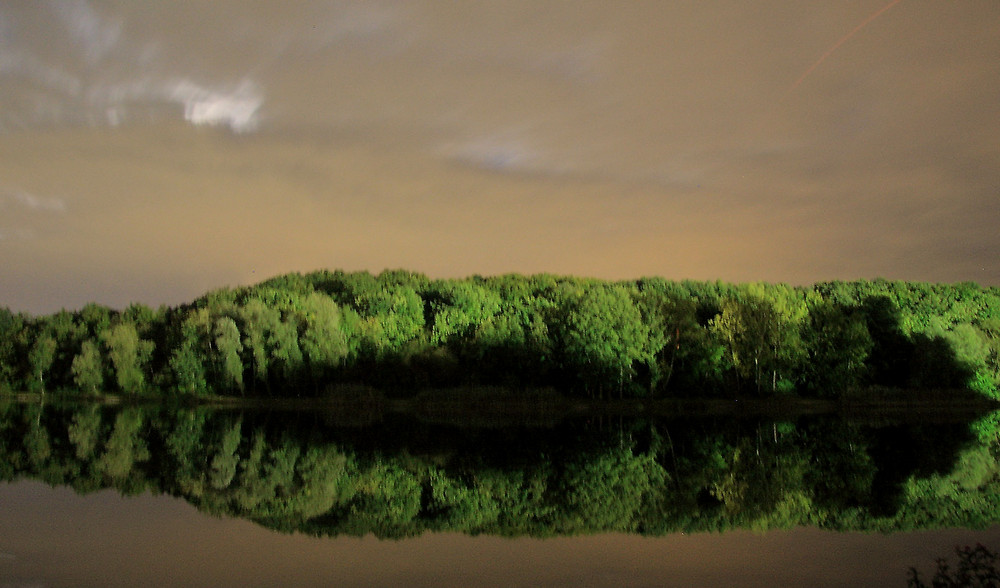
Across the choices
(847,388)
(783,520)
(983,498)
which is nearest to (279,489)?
(783,520)

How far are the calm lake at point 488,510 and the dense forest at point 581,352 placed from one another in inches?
1258

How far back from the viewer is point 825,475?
24.5 m

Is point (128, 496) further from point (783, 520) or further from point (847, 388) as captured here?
point (847, 388)

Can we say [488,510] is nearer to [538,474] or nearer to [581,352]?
[538,474]

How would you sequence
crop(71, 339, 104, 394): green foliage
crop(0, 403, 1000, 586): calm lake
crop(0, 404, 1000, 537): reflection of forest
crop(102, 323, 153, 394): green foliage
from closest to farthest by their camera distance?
A: crop(0, 403, 1000, 586): calm lake, crop(0, 404, 1000, 537): reflection of forest, crop(102, 323, 153, 394): green foliage, crop(71, 339, 104, 394): green foliage

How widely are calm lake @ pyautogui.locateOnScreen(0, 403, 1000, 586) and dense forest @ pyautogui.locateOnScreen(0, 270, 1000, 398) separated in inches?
1258

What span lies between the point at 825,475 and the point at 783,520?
777 cm

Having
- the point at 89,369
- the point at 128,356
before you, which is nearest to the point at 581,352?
the point at 128,356

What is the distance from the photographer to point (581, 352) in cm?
6812

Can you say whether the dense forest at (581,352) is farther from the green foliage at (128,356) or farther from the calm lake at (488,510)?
the calm lake at (488,510)

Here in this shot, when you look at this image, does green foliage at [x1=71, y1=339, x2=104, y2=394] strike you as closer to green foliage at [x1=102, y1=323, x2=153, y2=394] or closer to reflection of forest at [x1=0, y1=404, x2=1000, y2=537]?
green foliage at [x1=102, y1=323, x2=153, y2=394]

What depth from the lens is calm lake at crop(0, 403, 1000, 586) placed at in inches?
537

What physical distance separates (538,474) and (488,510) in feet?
19.4

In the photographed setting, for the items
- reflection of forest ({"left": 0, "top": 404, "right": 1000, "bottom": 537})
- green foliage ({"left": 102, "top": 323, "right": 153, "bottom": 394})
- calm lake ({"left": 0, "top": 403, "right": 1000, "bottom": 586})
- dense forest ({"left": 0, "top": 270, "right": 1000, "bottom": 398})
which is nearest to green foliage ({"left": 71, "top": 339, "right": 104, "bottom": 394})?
dense forest ({"left": 0, "top": 270, "right": 1000, "bottom": 398})
